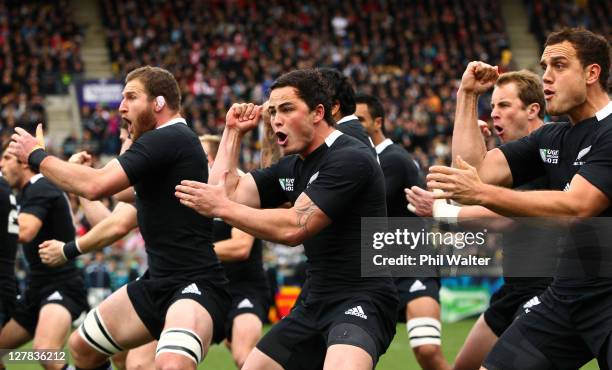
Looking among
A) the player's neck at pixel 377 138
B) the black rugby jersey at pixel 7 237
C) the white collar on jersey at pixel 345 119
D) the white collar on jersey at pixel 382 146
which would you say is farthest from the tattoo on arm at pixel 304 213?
the black rugby jersey at pixel 7 237

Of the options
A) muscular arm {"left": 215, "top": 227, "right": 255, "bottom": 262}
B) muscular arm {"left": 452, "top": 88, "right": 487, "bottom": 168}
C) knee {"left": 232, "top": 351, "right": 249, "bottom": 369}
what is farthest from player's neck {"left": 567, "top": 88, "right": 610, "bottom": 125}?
knee {"left": 232, "top": 351, "right": 249, "bottom": 369}

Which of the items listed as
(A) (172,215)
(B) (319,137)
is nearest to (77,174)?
(A) (172,215)

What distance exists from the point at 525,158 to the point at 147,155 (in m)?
2.46

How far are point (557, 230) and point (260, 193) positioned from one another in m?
2.03

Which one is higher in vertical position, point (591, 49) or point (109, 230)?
point (591, 49)

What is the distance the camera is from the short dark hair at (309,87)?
6.43 metres

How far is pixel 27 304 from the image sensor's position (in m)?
9.66

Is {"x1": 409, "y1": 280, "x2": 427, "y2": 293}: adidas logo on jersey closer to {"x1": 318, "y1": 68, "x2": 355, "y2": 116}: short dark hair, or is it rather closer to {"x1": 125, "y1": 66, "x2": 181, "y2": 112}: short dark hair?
{"x1": 318, "y1": 68, "x2": 355, "y2": 116}: short dark hair

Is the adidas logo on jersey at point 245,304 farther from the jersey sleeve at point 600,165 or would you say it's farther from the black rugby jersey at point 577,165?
the jersey sleeve at point 600,165

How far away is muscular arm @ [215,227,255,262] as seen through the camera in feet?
30.0

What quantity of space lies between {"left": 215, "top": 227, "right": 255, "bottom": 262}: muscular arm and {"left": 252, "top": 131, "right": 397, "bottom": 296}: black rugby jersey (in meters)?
2.68

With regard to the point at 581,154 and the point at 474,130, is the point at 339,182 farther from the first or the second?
the point at 581,154

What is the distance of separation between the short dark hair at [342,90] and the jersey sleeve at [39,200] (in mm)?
3060

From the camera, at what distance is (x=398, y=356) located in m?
13.2
